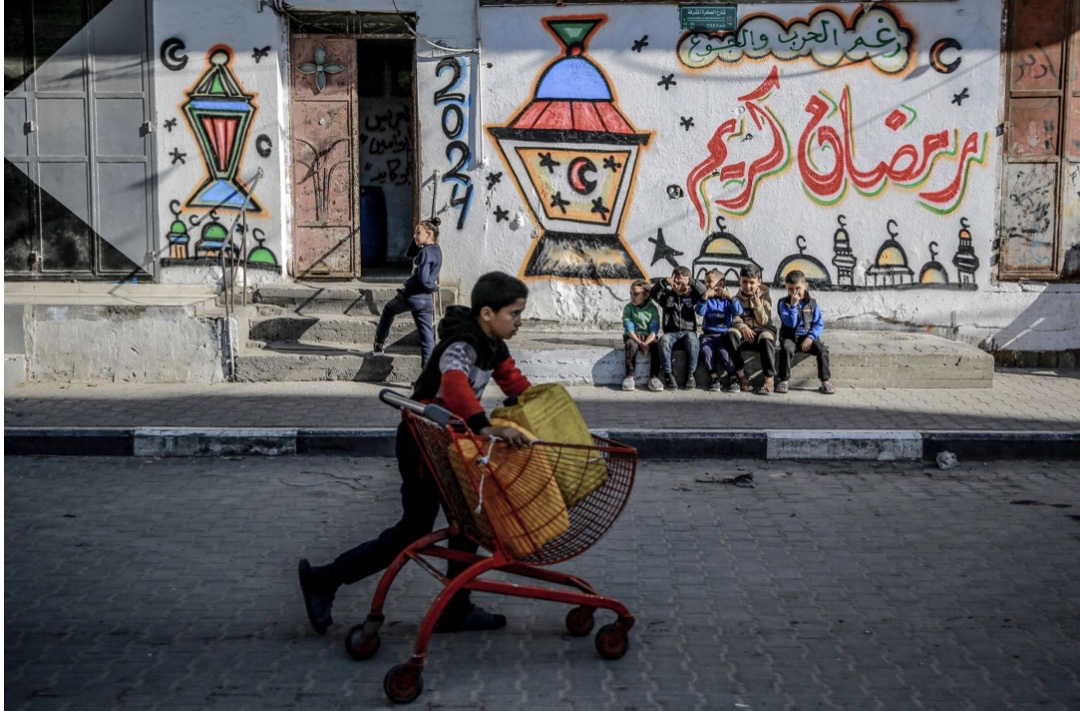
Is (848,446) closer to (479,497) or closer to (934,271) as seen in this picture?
(934,271)

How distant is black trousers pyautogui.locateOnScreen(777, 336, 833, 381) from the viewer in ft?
34.5

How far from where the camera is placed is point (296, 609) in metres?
5.33

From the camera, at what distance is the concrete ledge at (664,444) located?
8602 mm

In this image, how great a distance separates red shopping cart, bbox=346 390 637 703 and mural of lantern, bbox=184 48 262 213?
8.11 m

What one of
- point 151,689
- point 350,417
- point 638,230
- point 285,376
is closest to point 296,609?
point 151,689

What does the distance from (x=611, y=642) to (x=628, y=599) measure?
79 centimetres

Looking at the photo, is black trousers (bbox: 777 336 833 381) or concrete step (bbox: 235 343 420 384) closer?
black trousers (bbox: 777 336 833 381)

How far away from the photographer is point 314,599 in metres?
4.90

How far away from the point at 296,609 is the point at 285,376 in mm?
5776

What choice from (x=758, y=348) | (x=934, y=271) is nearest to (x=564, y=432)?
(x=758, y=348)

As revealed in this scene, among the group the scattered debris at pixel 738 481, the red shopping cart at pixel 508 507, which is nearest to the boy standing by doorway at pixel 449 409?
the red shopping cart at pixel 508 507

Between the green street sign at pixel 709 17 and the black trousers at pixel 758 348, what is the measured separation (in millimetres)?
3262

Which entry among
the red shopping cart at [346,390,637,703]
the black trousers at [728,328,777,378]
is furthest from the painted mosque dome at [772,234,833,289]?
the red shopping cart at [346,390,637,703]

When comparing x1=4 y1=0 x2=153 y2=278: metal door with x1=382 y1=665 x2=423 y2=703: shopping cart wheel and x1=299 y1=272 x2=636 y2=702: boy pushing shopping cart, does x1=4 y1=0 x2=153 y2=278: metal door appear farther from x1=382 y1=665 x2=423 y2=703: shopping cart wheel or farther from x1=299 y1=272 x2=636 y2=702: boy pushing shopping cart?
x1=382 y1=665 x2=423 y2=703: shopping cart wheel
